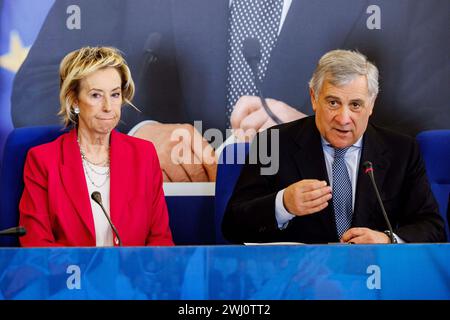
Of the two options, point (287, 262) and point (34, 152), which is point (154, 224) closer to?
point (34, 152)

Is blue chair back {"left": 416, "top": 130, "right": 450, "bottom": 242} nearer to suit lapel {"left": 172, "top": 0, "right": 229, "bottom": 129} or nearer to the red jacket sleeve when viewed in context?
suit lapel {"left": 172, "top": 0, "right": 229, "bottom": 129}

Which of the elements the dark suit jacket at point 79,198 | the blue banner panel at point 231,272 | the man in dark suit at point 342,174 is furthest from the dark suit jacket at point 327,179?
the blue banner panel at point 231,272

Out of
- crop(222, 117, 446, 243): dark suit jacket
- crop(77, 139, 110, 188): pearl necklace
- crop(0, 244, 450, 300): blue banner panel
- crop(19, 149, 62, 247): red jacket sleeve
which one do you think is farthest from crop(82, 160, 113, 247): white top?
crop(0, 244, 450, 300): blue banner panel

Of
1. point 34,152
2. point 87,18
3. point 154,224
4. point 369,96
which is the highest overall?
point 87,18

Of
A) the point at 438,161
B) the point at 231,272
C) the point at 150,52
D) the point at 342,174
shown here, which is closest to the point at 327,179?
the point at 342,174

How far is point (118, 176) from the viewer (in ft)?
8.67

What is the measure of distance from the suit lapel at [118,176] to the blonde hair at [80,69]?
190 millimetres

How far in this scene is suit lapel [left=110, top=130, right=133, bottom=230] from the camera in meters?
2.60

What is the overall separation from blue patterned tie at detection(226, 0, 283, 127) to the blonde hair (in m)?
0.65

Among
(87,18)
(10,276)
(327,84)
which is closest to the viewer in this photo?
(10,276)

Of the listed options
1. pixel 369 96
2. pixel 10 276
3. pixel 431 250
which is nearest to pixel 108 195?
pixel 369 96

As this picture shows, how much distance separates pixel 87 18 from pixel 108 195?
0.98 m

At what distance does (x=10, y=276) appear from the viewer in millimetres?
1395

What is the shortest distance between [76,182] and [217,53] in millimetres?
993
